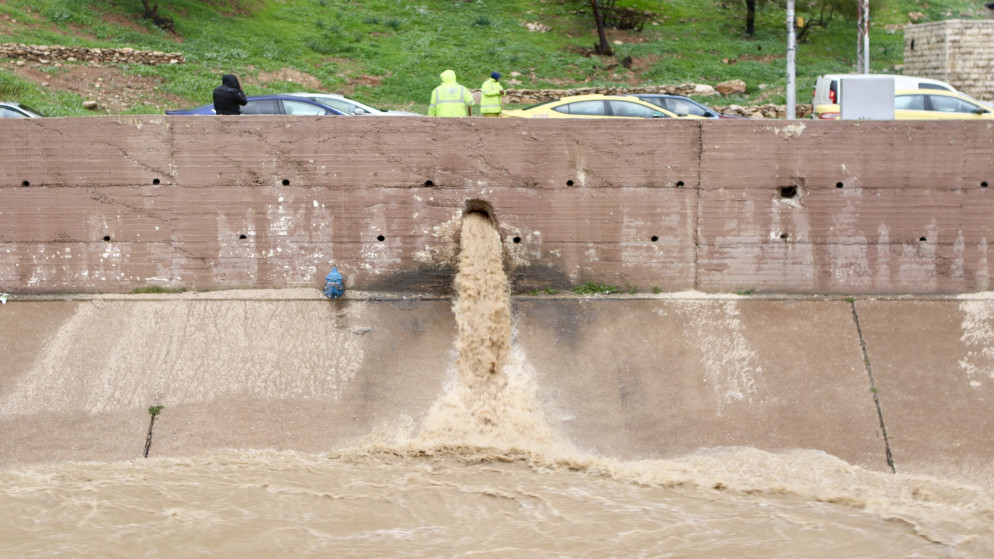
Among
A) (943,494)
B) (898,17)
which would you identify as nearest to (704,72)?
(898,17)

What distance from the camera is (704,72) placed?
31062mm

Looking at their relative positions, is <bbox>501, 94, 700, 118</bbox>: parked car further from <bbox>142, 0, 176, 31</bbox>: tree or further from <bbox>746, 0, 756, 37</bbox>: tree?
<bbox>746, 0, 756, 37</bbox>: tree

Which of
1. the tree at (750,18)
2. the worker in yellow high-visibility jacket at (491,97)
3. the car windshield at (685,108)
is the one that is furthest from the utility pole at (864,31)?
the worker in yellow high-visibility jacket at (491,97)

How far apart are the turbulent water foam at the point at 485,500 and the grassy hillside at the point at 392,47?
13.2 m

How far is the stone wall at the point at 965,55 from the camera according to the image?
32.1 metres

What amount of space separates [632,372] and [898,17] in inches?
1490

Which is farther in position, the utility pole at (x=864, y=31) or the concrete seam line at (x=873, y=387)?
the utility pole at (x=864, y=31)

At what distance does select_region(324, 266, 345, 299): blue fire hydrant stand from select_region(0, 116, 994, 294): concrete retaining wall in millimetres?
234

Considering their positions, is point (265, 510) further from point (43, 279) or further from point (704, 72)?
point (704, 72)

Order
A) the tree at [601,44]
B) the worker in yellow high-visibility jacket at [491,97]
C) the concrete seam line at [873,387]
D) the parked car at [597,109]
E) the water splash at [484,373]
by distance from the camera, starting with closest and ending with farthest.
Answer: the concrete seam line at [873,387] → the water splash at [484,373] → the worker in yellow high-visibility jacket at [491,97] → the parked car at [597,109] → the tree at [601,44]

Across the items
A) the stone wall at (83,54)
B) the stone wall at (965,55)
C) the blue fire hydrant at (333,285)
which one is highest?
the stone wall at (965,55)

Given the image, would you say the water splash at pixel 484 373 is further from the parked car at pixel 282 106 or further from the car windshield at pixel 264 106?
the car windshield at pixel 264 106

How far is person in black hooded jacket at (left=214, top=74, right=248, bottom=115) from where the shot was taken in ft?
43.0

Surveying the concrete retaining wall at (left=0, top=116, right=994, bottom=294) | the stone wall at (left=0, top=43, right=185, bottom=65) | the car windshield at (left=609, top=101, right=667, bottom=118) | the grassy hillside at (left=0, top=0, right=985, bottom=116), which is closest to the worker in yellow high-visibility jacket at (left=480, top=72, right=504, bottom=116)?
the car windshield at (left=609, top=101, right=667, bottom=118)
